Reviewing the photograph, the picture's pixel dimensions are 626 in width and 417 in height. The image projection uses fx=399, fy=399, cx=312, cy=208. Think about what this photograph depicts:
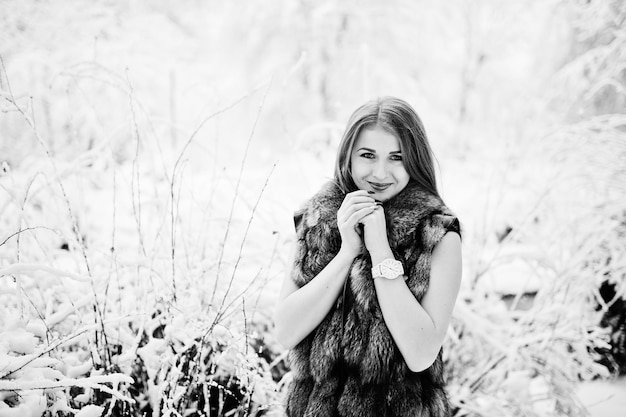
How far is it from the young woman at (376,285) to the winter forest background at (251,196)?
0.20 meters

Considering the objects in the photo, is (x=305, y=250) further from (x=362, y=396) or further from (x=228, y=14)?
(x=228, y=14)

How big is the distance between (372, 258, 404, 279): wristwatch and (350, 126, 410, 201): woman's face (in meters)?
0.23

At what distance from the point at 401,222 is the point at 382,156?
192 millimetres

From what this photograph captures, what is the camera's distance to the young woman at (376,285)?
3.28 feet

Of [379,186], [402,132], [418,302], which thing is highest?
[402,132]

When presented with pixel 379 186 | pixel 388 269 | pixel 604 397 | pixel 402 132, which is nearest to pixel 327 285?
pixel 388 269

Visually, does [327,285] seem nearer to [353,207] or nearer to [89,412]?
[353,207]

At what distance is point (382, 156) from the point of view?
112 centimetres

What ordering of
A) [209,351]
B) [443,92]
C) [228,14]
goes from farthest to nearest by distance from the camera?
[443,92] → [228,14] → [209,351]

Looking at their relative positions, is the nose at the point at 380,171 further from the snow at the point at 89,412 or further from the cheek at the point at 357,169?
the snow at the point at 89,412

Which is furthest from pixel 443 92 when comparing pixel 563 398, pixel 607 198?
pixel 563 398

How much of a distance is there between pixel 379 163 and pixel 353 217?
0.64 ft

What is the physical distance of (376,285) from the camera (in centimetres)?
100

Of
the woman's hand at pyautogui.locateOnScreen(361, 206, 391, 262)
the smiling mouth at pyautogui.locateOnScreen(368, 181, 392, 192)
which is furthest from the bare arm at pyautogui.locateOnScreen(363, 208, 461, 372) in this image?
the smiling mouth at pyautogui.locateOnScreen(368, 181, 392, 192)
